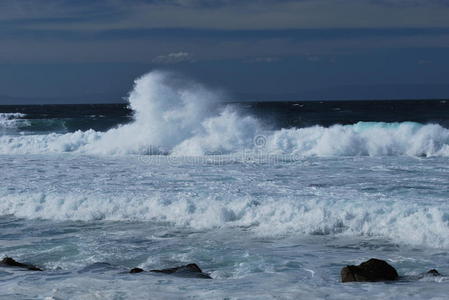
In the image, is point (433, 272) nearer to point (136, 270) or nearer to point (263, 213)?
point (136, 270)

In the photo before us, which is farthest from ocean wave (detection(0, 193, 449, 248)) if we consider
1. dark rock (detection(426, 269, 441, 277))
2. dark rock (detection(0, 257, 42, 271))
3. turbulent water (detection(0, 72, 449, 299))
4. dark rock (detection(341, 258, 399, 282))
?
dark rock (detection(0, 257, 42, 271))

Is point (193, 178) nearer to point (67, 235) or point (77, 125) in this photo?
point (67, 235)

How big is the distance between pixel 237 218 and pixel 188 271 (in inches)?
148

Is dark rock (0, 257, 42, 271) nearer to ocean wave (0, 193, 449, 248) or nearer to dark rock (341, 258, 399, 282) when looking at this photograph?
ocean wave (0, 193, 449, 248)

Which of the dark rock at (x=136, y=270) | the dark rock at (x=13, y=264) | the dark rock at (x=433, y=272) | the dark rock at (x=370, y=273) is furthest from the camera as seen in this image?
the dark rock at (x=13, y=264)

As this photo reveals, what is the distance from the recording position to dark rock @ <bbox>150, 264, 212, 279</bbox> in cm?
781

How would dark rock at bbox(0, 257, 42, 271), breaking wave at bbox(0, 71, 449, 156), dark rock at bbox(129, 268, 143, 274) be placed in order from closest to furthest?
dark rock at bbox(129, 268, 143, 274) < dark rock at bbox(0, 257, 42, 271) < breaking wave at bbox(0, 71, 449, 156)

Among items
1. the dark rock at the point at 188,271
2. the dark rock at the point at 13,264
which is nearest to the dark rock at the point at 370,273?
the dark rock at the point at 188,271

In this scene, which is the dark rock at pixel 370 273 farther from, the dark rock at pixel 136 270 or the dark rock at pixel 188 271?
the dark rock at pixel 136 270

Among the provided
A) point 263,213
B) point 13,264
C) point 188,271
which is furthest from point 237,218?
point 13,264

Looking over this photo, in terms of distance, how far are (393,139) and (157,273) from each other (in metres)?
17.1

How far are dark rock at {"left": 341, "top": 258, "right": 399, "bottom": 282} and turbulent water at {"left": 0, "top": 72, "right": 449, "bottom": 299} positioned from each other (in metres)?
0.15

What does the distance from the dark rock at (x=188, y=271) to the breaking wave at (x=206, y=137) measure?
15.1m

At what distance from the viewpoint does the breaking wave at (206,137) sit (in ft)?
74.6
